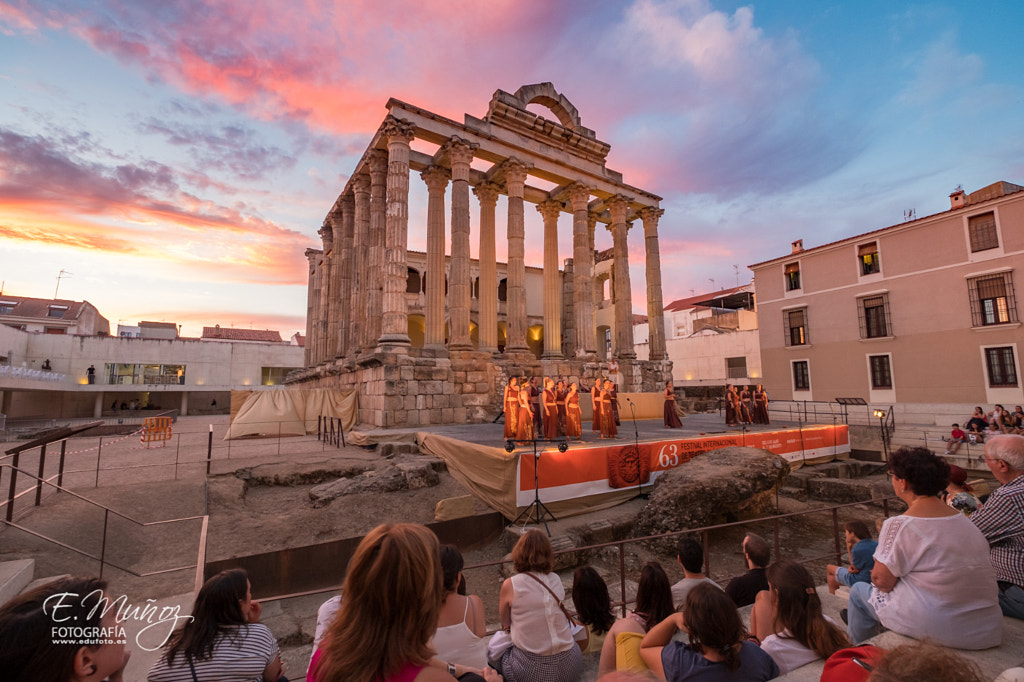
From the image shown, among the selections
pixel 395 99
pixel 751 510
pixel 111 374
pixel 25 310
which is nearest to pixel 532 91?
pixel 395 99

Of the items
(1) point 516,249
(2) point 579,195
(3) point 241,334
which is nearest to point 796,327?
(2) point 579,195

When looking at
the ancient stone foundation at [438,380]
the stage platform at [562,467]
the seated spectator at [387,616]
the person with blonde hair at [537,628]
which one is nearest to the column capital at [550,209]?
the ancient stone foundation at [438,380]

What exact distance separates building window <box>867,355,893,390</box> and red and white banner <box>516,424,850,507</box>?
13244 millimetres

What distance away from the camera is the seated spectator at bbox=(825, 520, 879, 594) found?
3.34m

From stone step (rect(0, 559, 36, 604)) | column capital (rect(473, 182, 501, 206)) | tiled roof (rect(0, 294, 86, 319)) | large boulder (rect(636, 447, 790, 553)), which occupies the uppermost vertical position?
column capital (rect(473, 182, 501, 206))

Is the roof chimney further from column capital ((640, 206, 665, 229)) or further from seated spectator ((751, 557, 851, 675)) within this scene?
seated spectator ((751, 557, 851, 675))

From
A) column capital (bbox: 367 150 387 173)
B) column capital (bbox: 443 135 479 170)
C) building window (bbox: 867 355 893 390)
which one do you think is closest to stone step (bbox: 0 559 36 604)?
column capital (bbox: 443 135 479 170)

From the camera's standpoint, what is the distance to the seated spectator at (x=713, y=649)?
223cm

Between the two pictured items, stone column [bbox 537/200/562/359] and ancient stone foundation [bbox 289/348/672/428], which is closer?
ancient stone foundation [bbox 289/348/672/428]

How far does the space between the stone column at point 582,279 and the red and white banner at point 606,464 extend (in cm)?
1003

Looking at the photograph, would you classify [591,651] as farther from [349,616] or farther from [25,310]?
[25,310]

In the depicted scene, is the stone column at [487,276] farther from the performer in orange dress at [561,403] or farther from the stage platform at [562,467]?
the stage platform at [562,467]

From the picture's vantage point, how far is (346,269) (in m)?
24.2

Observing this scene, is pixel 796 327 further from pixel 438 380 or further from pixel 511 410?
pixel 438 380
